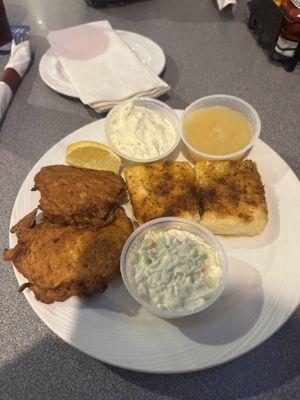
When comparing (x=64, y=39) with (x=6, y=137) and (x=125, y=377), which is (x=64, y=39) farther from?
(x=125, y=377)

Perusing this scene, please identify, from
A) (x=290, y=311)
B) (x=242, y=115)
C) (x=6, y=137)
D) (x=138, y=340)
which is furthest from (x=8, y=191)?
(x=290, y=311)

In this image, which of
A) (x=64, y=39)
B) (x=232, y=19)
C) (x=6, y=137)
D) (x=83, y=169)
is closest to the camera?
(x=83, y=169)

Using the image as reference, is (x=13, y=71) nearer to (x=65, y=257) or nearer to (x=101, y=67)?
(x=101, y=67)

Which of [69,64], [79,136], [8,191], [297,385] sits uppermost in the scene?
[69,64]

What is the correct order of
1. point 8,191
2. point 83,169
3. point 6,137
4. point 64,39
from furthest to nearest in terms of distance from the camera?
point 64,39, point 6,137, point 8,191, point 83,169

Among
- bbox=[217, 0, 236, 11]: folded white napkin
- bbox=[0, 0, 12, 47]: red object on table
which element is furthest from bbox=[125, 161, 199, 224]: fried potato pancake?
bbox=[217, 0, 236, 11]: folded white napkin

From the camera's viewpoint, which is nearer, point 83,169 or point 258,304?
point 258,304

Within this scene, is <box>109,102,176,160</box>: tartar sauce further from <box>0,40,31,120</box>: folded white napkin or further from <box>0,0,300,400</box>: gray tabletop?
<box>0,40,31,120</box>: folded white napkin
